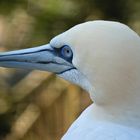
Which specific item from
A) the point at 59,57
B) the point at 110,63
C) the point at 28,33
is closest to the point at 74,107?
the point at 28,33

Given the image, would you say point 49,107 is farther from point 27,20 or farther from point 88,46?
point 88,46

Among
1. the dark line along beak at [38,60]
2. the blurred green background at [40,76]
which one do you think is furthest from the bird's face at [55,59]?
the blurred green background at [40,76]

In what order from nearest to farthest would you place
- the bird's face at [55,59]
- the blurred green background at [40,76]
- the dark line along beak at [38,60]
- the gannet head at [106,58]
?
the gannet head at [106,58], the bird's face at [55,59], the dark line along beak at [38,60], the blurred green background at [40,76]

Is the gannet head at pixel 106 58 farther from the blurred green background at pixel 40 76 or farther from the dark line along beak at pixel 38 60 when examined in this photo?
the blurred green background at pixel 40 76

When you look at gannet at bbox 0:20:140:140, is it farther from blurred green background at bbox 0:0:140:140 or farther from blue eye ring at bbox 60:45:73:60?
blurred green background at bbox 0:0:140:140

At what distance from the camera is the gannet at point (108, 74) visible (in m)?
1.71

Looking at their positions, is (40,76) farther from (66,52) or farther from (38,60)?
(66,52)

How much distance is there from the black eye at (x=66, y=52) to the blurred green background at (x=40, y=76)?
3.41 ft

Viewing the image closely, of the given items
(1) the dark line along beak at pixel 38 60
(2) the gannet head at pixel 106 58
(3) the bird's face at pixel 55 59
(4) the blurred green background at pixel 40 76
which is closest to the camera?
(2) the gannet head at pixel 106 58

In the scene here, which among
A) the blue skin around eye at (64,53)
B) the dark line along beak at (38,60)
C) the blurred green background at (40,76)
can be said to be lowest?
the blurred green background at (40,76)

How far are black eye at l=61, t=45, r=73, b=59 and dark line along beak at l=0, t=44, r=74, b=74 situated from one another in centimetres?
4

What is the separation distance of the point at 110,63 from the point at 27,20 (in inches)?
57.4

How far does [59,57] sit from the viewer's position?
6.37 feet

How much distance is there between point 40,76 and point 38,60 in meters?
1.29
